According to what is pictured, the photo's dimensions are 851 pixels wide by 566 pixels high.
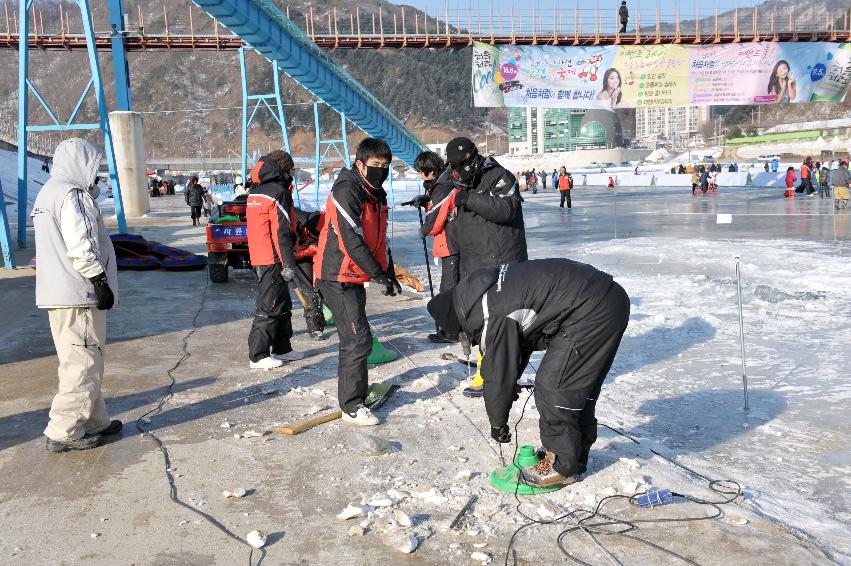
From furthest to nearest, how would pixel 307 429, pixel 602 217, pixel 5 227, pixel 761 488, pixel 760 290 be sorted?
pixel 602 217
pixel 5 227
pixel 760 290
pixel 307 429
pixel 761 488

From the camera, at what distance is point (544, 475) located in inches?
174

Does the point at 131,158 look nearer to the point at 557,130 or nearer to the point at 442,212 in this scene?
the point at 442,212

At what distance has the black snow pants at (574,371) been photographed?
13.8 ft

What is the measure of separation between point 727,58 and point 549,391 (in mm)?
31574

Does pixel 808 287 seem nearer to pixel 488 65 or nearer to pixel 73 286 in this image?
pixel 73 286

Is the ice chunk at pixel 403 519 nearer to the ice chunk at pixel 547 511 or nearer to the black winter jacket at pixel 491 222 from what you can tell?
the ice chunk at pixel 547 511

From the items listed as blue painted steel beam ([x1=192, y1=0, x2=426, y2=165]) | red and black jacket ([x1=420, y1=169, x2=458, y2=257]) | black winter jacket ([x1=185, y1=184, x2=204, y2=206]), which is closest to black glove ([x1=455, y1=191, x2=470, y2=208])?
red and black jacket ([x1=420, y1=169, x2=458, y2=257])

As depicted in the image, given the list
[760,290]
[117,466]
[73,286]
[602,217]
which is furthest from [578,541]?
[602,217]

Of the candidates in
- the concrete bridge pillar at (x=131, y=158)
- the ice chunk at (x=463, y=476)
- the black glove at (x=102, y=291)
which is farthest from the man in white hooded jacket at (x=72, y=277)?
the concrete bridge pillar at (x=131, y=158)

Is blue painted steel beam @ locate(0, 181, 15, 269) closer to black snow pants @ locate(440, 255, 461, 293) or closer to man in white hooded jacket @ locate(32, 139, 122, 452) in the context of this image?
black snow pants @ locate(440, 255, 461, 293)

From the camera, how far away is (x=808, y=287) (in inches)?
428

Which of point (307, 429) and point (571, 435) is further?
point (307, 429)

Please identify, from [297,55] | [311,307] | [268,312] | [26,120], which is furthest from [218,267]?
[297,55]

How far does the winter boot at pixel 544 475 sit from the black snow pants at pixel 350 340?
1.53 metres
